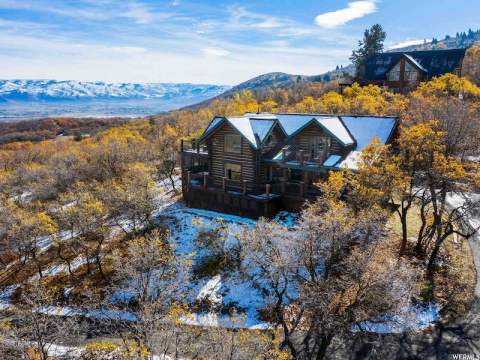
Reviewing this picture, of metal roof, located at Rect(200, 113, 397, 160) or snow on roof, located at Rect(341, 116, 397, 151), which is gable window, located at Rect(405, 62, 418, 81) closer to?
metal roof, located at Rect(200, 113, 397, 160)

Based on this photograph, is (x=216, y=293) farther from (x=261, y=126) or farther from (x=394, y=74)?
(x=394, y=74)

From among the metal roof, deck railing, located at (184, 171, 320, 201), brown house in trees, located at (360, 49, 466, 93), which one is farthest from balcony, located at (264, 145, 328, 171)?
brown house in trees, located at (360, 49, 466, 93)

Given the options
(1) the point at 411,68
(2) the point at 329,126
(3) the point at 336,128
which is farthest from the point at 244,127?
(1) the point at 411,68

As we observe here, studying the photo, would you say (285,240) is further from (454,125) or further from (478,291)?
(454,125)

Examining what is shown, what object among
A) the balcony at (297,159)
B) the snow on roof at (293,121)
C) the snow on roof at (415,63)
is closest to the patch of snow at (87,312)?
the balcony at (297,159)

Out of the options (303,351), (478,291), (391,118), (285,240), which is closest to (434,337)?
A: (478,291)
